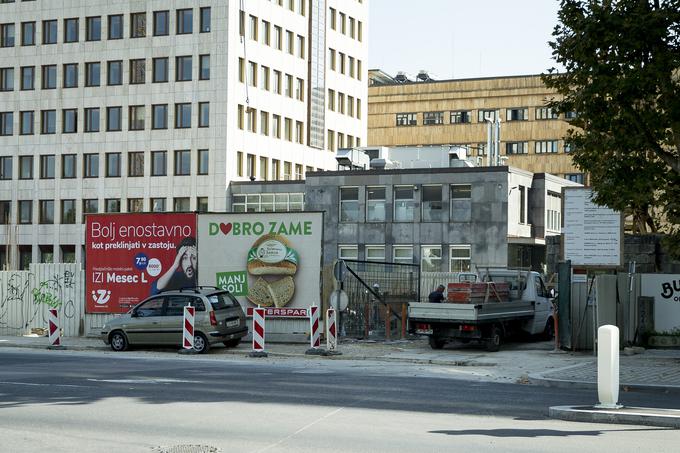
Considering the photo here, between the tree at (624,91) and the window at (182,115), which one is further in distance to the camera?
the window at (182,115)

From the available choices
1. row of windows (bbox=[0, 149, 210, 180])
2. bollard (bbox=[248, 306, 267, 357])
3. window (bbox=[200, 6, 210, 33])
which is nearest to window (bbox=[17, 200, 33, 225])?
row of windows (bbox=[0, 149, 210, 180])

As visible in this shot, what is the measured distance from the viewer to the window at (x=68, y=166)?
7538cm

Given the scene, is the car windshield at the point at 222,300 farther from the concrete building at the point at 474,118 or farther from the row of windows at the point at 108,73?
the concrete building at the point at 474,118

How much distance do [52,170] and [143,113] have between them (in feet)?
27.3

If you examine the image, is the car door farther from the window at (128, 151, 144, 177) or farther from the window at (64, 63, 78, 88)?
the window at (64, 63, 78, 88)

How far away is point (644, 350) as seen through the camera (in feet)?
83.2

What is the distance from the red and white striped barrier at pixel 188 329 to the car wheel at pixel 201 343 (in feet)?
0.62

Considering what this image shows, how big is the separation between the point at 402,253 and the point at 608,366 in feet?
143

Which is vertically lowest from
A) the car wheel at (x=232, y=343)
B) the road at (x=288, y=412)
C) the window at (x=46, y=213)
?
the car wheel at (x=232, y=343)

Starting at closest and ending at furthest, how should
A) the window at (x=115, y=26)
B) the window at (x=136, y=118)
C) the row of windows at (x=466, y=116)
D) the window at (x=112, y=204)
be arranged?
the window at (x=136, y=118), the window at (x=112, y=204), the window at (x=115, y=26), the row of windows at (x=466, y=116)

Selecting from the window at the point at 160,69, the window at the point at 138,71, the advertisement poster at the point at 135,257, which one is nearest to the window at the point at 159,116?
the window at the point at 160,69

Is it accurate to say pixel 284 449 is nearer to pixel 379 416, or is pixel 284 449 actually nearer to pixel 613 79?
pixel 379 416

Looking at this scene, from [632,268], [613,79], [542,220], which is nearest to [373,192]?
[542,220]

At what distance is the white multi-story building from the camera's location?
7125 cm
